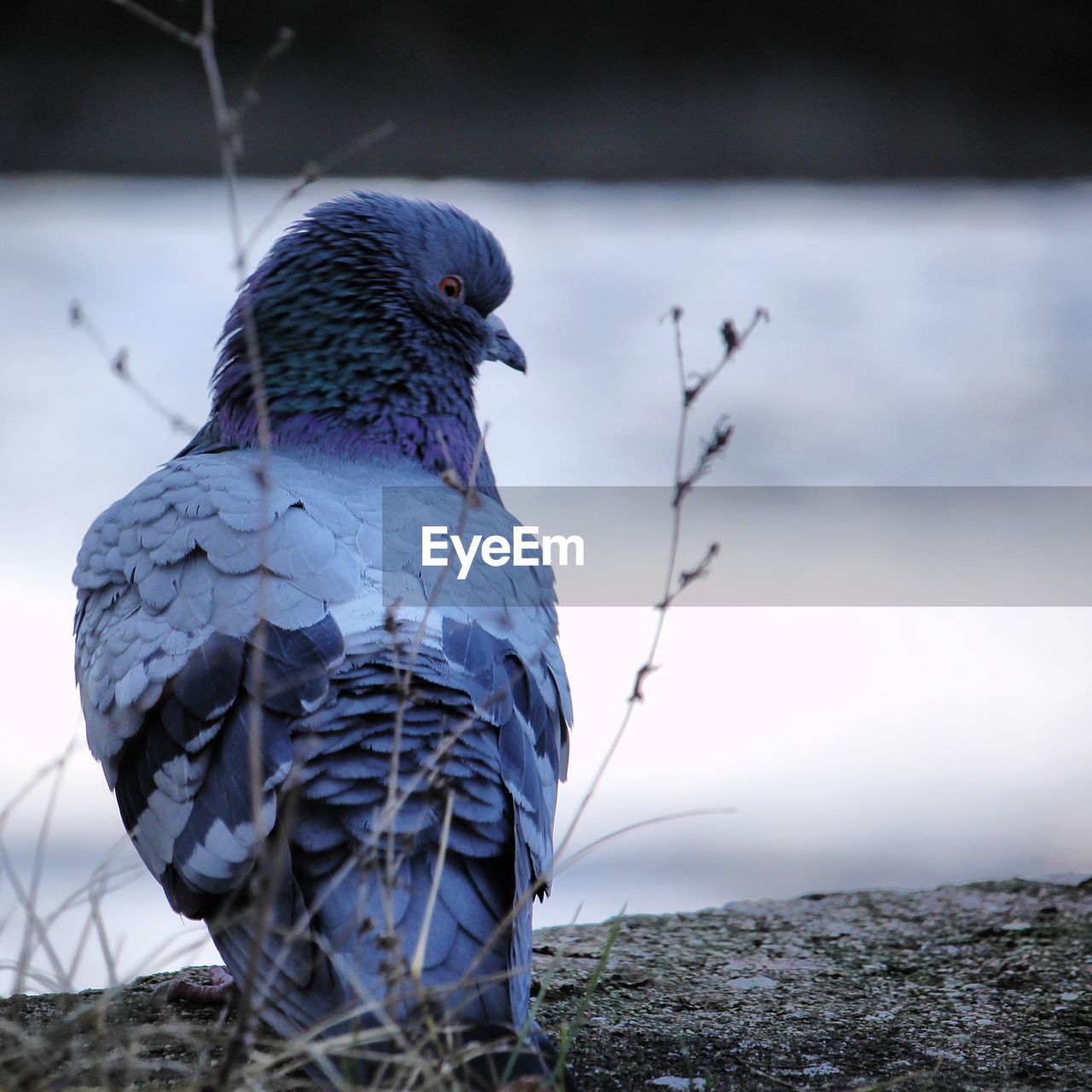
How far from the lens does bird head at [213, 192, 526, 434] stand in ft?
11.7

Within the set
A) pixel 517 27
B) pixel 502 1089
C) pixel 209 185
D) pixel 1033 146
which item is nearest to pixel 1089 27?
pixel 1033 146

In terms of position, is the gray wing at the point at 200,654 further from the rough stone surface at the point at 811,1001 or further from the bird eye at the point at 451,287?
the bird eye at the point at 451,287

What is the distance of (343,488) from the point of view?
10.4 ft

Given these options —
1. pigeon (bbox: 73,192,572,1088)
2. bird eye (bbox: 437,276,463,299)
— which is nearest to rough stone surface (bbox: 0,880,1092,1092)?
pigeon (bbox: 73,192,572,1088)

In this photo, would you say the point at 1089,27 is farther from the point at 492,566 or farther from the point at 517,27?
the point at 492,566

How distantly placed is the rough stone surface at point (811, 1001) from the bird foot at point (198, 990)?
33 millimetres

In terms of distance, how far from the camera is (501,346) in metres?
3.85

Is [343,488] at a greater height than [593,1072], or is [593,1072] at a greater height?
[343,488]

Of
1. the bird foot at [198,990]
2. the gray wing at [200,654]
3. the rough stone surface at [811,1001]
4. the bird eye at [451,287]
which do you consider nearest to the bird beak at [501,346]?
the bird eye at [451,287]

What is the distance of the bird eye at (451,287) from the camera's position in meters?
3.71

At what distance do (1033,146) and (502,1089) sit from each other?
257 inches

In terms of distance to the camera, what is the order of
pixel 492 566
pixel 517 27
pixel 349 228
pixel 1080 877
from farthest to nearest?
1. pixel 517 27
2. pixel 1080 877
3. pixel 349 228
4. pixel 492 566

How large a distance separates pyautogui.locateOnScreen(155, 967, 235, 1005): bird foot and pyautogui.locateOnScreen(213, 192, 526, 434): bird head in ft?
4.13

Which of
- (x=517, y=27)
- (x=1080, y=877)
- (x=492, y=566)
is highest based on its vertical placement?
(x=517, y=27)
